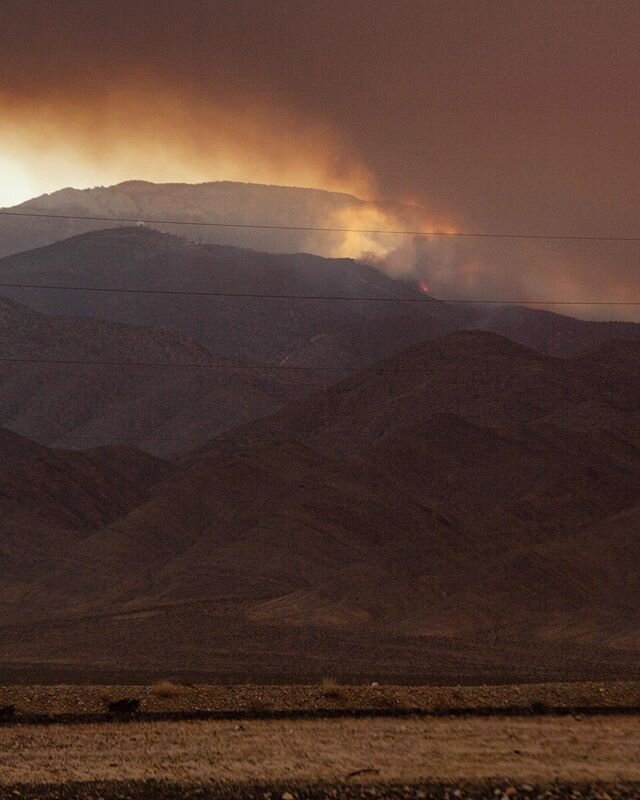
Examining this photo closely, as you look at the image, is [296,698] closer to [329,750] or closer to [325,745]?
[325,745]

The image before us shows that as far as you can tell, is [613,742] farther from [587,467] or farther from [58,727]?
[587,467]

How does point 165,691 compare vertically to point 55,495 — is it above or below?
below

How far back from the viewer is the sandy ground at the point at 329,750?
1622 centimetres

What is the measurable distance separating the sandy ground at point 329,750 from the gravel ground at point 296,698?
2.68ft

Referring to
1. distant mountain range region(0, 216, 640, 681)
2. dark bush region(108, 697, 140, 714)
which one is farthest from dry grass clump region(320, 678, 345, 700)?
distant mountain range region(0, 216, 640, 681)

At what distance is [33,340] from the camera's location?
7047 inches

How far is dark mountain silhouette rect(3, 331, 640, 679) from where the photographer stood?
200 ft

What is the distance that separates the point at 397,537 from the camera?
281ft

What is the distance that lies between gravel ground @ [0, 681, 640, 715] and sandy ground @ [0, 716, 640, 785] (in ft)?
2.68

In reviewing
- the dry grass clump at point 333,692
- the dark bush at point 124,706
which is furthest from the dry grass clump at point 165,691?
the dry grass clump at point 333,692

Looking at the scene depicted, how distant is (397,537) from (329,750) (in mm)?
68268

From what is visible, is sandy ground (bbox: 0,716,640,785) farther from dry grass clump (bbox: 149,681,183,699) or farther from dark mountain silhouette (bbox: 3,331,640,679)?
dark mountain silhouette (bbox: 3,331,640,679)

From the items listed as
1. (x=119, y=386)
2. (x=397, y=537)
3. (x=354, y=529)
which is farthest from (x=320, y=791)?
(x=119, y=386)

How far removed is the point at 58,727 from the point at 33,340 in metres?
164
